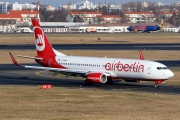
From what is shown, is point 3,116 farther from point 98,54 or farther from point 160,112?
point 98,54

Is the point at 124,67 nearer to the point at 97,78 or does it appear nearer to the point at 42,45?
the point at 97,78

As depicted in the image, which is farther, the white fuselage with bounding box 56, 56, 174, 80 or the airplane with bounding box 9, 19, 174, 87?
the airplane with bounding box 9, 19, 174, 87

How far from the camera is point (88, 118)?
136 ft

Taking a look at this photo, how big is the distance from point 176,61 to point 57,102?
4900 centimetres

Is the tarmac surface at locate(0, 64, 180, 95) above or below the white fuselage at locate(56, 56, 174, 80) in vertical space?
below

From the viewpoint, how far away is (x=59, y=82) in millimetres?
68750

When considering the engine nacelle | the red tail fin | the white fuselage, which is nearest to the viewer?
the white fuselage

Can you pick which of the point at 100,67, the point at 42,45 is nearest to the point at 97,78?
the point at 100,67

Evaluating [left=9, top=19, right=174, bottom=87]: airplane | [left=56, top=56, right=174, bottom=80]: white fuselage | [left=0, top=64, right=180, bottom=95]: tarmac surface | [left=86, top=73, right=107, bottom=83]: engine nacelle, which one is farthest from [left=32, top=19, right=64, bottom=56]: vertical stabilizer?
[left=86, top=73, right=107, bottom=83]: engine nacelle

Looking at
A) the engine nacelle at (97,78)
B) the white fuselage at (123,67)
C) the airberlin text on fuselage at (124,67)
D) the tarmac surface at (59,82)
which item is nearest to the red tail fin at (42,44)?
the white fuselage at (123,67)

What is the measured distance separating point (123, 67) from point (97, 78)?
302 centimetres

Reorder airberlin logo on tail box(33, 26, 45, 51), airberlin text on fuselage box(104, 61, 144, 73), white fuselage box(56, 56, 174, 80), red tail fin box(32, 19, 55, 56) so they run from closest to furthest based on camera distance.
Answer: white fuselage box(56, 56, 174, 80) → airberlin text on fuselage box(104, 61, 144, 73) → red tail fin box(32, 19, 55, 56) → airberlin logo on tail box(33, 26, 45, 51)

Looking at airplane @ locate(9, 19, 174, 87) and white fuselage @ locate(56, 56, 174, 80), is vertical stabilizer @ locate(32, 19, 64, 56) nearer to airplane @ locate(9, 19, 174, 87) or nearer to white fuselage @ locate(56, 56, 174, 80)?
airplane @ locate(9, 19, 174, 87)

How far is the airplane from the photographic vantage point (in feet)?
207
